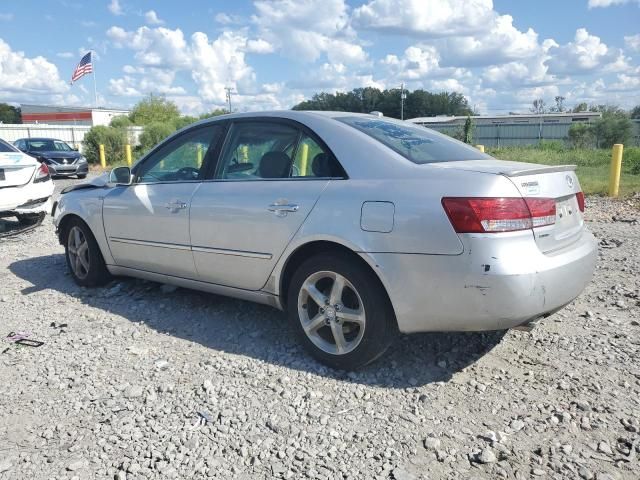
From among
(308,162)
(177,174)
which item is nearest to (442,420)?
(308,162)

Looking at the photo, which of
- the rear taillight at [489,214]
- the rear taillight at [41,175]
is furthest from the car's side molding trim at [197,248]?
the rear taillight at [41,175]

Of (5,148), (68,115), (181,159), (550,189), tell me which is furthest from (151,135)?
(68,115)

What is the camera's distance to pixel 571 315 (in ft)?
14.0

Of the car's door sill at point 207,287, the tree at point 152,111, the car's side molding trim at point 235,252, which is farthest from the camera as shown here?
the tree at point 152,111

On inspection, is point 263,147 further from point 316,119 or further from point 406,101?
point 406,101

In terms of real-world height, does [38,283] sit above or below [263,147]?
below

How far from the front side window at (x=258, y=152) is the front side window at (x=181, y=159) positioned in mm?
204

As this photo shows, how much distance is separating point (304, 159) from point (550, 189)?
1556 millimetres

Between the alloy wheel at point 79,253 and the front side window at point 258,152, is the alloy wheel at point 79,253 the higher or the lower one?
the lower one

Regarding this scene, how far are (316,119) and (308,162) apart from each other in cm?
34

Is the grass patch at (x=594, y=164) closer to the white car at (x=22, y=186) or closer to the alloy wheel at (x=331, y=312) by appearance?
the alloy wheel at (x=331, y=312)

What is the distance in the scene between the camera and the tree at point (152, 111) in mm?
52000

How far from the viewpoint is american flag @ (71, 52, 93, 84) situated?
40375 mm

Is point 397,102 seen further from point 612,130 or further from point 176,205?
point 176,205
